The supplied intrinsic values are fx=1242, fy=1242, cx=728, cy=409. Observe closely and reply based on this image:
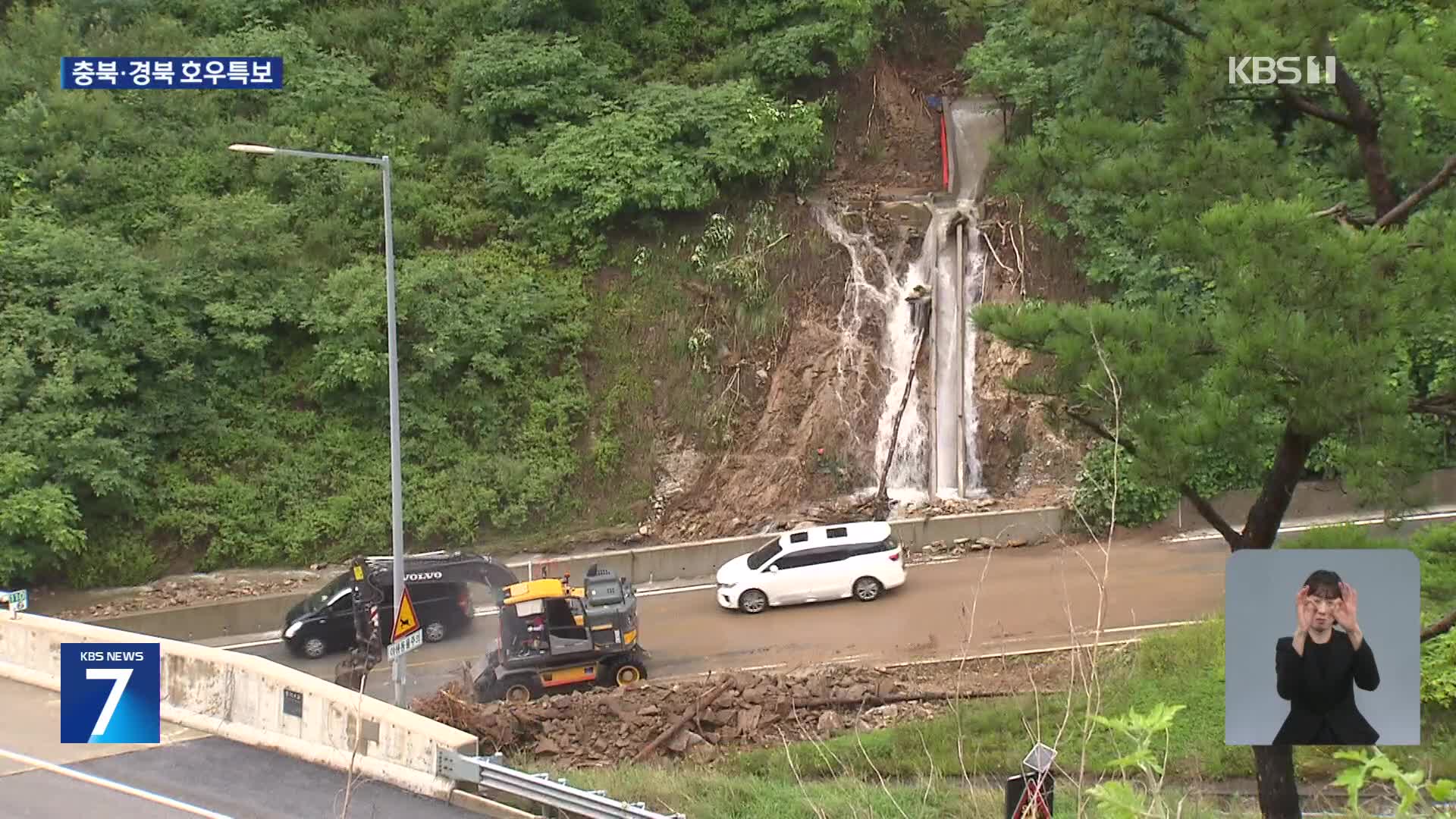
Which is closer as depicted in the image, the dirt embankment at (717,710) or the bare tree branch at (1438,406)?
the bare tree branch at (1438,406)

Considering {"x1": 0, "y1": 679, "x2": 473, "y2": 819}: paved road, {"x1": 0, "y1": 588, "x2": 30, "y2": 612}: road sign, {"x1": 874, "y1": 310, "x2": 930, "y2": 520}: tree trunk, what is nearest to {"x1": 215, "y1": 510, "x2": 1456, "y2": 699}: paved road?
{"x1": 874, "y1": 310, "x2": 930, "y2": 520}: tree trunk

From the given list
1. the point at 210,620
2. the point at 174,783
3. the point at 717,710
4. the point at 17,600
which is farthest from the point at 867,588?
the point at 17,600

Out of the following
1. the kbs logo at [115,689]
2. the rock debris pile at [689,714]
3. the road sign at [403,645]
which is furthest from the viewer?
the rock debris pile at [689,714]

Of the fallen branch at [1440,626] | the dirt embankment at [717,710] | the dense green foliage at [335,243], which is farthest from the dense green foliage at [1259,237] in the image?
the dense green foliage at [335,243]

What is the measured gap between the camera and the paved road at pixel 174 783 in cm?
1183

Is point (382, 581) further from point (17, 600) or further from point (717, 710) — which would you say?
point (717, 710)

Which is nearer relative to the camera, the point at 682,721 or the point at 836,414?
the point at 682,721

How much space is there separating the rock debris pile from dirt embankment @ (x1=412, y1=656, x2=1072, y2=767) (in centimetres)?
2

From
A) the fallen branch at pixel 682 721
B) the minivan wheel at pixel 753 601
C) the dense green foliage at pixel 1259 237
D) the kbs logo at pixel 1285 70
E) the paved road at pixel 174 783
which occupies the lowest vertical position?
the fallen branch at pixel 682 721

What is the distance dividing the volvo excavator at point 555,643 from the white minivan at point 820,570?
8.94 ft

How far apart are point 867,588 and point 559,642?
5.58 meters

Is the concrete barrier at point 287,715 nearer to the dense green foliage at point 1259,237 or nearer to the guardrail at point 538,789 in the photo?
the guardrail at point 538,789

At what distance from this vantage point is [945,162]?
29547 millimetres

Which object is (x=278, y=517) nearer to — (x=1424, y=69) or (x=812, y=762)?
(x=812, y=762)
